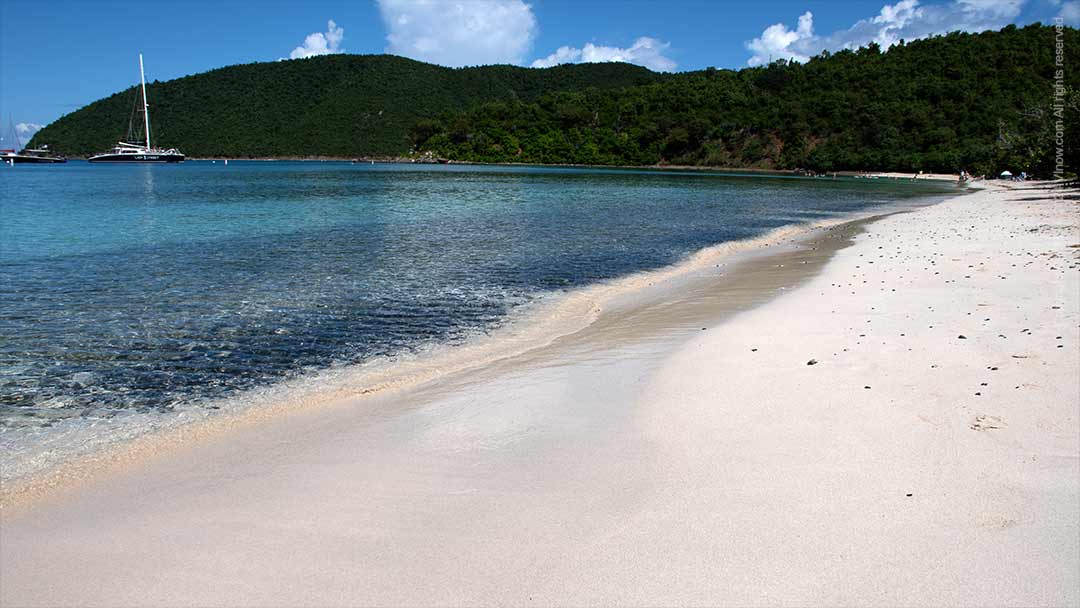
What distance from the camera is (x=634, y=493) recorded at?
A: 406 centimetres

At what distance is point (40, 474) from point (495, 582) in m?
3.62

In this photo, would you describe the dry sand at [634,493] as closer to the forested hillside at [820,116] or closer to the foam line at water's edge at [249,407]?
the foam line at water's edge at [249,407]

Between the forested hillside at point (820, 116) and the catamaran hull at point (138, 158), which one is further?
the catamaran hull at point (138, 158)

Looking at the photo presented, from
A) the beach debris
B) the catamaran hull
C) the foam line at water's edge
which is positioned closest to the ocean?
the foam line at water's edge

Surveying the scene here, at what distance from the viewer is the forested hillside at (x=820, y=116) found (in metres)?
101

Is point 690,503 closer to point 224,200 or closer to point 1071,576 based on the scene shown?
point 1071,576

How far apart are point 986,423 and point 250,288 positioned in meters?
11.2

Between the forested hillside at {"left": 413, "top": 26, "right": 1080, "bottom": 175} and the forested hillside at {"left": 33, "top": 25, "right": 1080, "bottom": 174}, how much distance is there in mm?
332

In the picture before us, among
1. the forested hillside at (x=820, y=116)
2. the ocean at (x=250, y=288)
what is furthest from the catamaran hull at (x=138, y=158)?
the ocean at (x=250, y=288)

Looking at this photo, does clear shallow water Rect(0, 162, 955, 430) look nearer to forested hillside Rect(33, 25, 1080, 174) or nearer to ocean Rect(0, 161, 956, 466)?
ocean Rect(0, 161, 956, 466)

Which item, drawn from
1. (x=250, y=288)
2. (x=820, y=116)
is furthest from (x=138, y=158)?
(x=250, y=288)

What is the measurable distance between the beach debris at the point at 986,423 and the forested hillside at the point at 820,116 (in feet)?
169

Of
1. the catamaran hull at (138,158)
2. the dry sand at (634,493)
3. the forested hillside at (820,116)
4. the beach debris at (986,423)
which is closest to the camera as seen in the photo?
the dry sand at (634,493)

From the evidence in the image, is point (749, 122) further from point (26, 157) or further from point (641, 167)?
point (26, 157)
